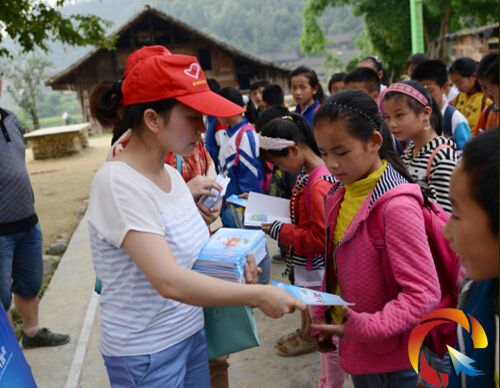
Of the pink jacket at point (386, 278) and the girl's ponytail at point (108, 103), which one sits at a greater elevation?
the girl's ponytail at point (108, 103)

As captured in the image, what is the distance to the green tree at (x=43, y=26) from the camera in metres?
7.57

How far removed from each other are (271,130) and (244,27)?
7228 cm

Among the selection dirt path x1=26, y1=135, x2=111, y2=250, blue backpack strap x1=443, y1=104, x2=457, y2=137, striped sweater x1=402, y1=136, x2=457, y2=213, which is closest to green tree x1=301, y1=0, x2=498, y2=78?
dirt path x1=26, y1=135, x2=111, y2=250

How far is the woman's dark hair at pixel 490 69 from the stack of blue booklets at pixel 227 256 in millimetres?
1676

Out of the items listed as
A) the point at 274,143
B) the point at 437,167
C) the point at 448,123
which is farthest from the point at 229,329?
the point at 448,123

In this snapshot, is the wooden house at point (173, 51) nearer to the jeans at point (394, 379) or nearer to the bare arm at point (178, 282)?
the jeans at point (394, 379)

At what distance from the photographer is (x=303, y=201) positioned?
239 cm

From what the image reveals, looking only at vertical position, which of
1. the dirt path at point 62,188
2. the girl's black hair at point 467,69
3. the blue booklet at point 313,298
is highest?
the girl's black hair at point 467,69

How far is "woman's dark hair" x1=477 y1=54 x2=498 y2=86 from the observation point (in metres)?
2.68

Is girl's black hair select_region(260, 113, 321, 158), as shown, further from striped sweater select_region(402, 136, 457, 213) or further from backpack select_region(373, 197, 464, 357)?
backpack select_region(373, 197, 464, 357)

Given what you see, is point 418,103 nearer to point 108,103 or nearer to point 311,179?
point 311,179

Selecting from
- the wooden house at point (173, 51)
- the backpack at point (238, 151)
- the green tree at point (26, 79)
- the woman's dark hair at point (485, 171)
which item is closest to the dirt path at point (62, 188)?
the backpack at point (238, 151)

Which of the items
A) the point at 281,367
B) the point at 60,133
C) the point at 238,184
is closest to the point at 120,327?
the point at 281,367

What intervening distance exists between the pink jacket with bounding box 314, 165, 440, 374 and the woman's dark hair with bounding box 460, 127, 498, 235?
52cm
